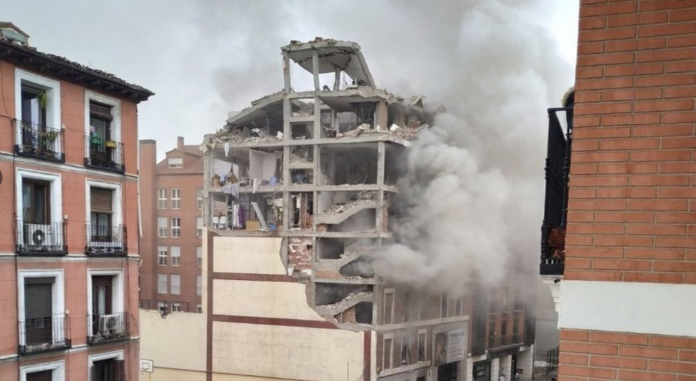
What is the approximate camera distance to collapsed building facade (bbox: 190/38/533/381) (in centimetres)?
1394

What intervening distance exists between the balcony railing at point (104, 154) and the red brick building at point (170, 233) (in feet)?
39.9

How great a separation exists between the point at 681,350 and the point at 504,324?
1902 centimetres

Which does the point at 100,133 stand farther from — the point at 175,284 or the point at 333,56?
the point at 175,284

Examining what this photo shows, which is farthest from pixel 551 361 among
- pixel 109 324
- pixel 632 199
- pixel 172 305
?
pixel 632 199

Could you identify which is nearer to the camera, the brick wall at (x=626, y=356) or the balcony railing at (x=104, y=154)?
the brick wall at (x=626, y=356)

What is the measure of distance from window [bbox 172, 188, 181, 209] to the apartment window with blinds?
42.1ft

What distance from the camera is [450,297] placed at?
1625 cm

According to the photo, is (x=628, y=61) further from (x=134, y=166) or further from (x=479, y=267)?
(x=479, y=267)

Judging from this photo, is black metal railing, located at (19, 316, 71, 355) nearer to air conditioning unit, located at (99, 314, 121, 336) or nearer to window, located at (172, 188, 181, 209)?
air conditioning unit, located at (99, 314, 121, 336)

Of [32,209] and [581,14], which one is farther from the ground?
[581,14]

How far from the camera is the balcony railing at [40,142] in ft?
26.6

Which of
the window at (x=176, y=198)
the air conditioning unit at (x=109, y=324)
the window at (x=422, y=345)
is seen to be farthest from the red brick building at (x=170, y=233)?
the air conditioning unit at (x=109, y=324)

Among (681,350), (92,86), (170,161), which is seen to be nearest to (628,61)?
(681,350)

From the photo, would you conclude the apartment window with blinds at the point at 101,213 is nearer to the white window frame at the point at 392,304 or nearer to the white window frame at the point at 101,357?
the white window frame at the point at 101,357
